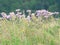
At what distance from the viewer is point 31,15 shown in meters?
4.93

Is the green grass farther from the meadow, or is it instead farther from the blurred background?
the blurred background

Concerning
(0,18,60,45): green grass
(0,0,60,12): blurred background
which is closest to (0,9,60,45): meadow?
(0,18,60,45): green grass

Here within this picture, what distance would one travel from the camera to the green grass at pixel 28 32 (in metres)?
4.21

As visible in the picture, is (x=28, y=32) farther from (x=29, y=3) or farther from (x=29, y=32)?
(x=29, y=3)

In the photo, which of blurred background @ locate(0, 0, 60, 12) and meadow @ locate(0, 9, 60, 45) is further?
blurred background @ locate(0, 0, 60, 12)

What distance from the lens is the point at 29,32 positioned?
4.42 metres

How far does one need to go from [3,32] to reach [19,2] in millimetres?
43098

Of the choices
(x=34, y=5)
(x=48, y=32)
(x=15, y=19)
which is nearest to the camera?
(x=48, y=32)

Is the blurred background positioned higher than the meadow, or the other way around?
the meadow

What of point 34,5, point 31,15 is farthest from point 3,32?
point 34,5

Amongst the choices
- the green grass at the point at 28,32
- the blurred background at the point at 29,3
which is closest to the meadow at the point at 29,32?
the green grass at the point at 28,32

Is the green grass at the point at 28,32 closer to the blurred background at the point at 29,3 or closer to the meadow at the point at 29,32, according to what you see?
the meadow at the point at 29,32

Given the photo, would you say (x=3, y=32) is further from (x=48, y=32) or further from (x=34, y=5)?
(x=34, y=5)

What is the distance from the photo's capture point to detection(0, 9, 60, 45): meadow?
4.21m
